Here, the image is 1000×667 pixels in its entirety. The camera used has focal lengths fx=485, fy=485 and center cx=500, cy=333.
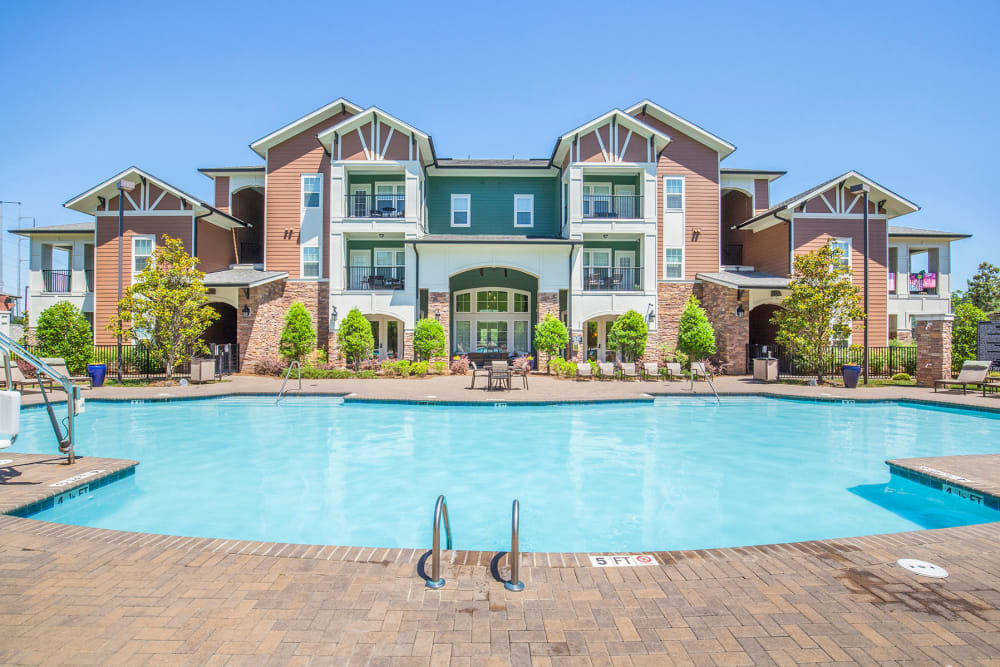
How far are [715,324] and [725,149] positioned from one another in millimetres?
8792

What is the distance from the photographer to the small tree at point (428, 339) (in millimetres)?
20750

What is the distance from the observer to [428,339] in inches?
818

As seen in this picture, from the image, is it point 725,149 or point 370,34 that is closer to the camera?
point 370,34

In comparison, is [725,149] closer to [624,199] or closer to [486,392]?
[624,199]

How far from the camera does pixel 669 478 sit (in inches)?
307

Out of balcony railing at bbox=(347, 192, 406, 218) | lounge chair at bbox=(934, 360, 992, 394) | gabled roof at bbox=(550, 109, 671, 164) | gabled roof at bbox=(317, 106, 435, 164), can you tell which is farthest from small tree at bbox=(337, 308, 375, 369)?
lounge chair at bbox=(934, 360, 992, 394)

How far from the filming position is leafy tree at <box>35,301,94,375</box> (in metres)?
17.4

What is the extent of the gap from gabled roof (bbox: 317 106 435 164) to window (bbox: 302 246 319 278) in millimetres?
4667

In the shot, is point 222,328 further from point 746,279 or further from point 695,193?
point 746,279

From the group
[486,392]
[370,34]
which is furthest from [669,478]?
[370,34]

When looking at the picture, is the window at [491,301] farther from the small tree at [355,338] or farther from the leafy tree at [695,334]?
the leafy tree at [695,334]

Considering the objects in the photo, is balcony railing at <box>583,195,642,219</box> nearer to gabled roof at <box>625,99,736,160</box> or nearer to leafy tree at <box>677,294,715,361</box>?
gabled roof at <box>625,99,736,160</box>

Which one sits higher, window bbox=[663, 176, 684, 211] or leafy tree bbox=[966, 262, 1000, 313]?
window bbox=[663, 176, 684, 211]

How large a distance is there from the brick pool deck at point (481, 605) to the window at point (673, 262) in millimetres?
19583
